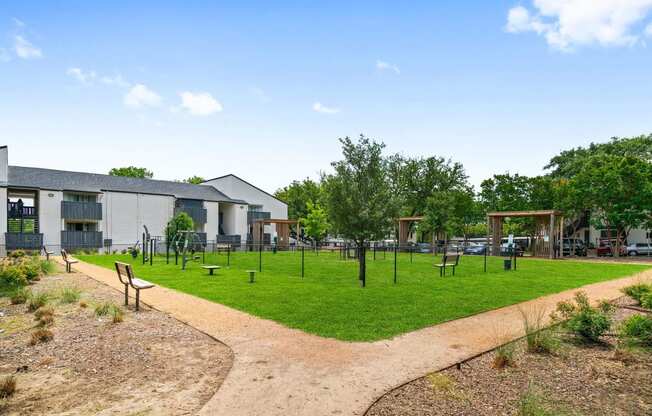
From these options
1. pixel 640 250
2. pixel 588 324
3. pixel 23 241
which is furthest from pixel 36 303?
pixel 640 250

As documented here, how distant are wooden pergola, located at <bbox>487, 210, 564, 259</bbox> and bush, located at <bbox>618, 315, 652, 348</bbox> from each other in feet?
89.9

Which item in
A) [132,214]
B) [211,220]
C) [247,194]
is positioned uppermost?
[247,194]

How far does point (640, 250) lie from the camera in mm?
40125

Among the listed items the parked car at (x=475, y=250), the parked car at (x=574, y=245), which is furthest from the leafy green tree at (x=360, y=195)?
the parked car at (x=574, y=245)

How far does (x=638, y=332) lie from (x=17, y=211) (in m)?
39.3

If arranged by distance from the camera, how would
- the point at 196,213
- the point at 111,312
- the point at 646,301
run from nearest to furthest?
the point at 111,312, the point at 646,301, the point at 196,213

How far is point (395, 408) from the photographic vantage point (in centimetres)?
454

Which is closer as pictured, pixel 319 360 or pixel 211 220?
pixel 319 360

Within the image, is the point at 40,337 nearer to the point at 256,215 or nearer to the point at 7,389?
the point at 7,389

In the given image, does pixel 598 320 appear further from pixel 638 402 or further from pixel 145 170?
pixel 145 170

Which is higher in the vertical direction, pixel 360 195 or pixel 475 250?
pixel 360 195

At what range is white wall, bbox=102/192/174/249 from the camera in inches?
1448

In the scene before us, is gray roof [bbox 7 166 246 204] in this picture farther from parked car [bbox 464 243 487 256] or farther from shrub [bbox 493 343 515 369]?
shrub [bbox 493 343 515 369]

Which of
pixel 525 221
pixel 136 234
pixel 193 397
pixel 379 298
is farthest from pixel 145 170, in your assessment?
pixel 193 397
